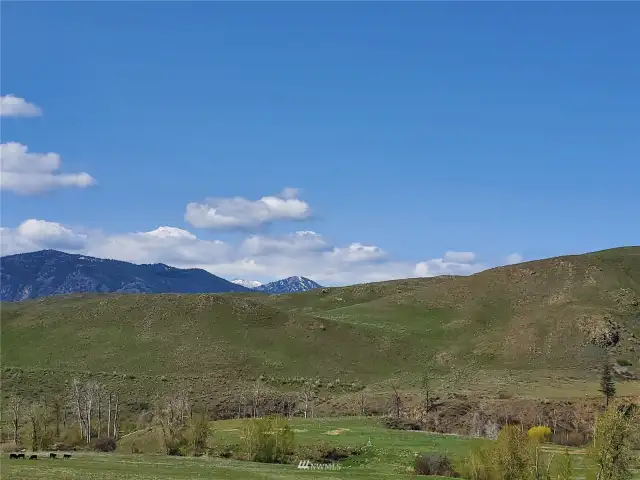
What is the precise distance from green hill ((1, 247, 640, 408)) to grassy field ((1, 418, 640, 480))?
41.1m

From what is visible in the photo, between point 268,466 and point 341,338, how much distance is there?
101 meters

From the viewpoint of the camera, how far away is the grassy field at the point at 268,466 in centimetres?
4447

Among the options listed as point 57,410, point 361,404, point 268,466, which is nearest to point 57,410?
point 57,410

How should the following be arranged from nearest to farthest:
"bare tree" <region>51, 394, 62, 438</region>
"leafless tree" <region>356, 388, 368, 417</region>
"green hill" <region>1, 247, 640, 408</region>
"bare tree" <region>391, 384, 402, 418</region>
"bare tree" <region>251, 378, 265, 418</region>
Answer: "bare tree" <region>51, 394, 62, 438</region>
"bare tree" <region>391, 384, 402, 418</region>
"bare tree" <region>251, 378, 265, 418</region>
"leafless tree" <region>356, 388, 368, 417</region>
"green hill" <region>1, 247, 640, 408</region>

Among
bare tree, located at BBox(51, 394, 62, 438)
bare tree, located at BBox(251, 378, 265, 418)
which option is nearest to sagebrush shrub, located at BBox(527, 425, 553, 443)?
bare tree, located at BBox(251, 378, 265, 418)

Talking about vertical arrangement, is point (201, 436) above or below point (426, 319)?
below

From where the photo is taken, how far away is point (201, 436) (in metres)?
63.9

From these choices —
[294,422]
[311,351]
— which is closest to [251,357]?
[311,351]

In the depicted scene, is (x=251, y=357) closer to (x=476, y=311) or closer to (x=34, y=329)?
(x=34, y=329)

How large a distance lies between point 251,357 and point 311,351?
1596 cm

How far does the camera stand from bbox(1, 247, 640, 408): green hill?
419 feet

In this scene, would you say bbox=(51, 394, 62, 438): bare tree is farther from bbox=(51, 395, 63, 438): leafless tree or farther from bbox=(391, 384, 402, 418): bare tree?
bbox=(391, 384, 402, 418): bare tree

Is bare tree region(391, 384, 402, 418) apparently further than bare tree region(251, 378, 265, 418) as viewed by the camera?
No

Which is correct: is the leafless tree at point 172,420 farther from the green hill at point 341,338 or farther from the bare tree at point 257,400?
the green hill at point 341,338
